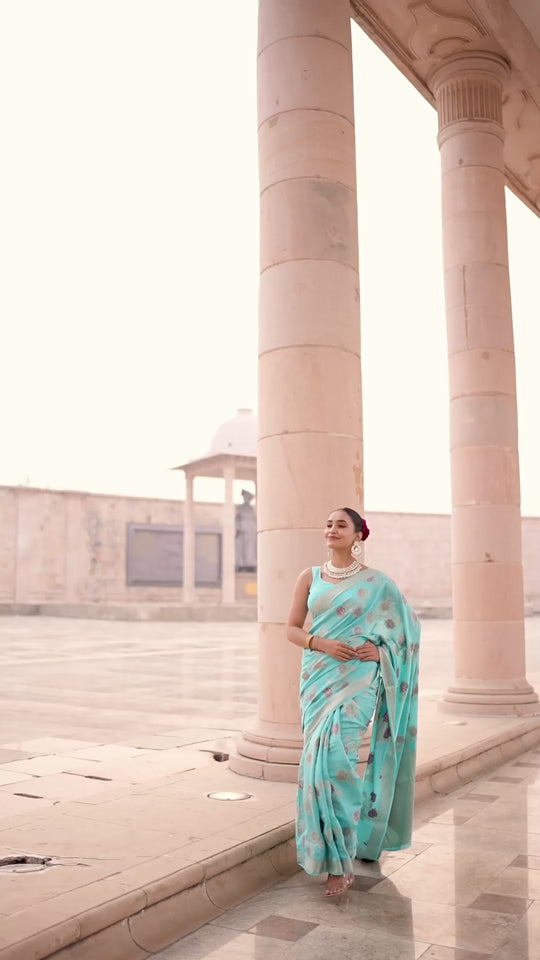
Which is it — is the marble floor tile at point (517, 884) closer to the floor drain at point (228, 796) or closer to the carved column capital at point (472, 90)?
the floor drain at point (228, 796)

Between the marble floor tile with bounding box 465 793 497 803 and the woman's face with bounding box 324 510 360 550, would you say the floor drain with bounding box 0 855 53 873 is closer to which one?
the woman's face with bounding box 324 510 360 550

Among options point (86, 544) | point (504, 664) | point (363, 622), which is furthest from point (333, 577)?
point (86, 544)

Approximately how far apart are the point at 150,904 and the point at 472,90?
933 cm

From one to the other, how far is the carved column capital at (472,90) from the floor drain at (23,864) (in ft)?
29.1

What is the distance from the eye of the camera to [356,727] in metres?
4.39

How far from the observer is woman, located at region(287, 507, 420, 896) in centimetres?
428

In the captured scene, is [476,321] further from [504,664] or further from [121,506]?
[121,506]

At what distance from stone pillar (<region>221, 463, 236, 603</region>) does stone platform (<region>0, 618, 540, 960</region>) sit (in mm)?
22447

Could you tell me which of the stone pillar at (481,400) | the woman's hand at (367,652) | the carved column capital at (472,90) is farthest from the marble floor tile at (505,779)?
the carved column capital at (472,90)

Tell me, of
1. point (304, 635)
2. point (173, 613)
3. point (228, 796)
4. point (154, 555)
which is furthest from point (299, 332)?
point (154, 555)

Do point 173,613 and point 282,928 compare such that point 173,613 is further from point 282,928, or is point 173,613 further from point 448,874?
point 282,928

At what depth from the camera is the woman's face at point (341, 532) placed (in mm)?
4680

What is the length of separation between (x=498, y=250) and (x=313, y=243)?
435cm

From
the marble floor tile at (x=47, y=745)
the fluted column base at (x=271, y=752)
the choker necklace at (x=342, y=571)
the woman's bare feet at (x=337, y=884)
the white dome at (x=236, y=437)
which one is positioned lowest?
the woman's bare feet at (x=337, y=884)
